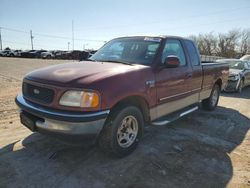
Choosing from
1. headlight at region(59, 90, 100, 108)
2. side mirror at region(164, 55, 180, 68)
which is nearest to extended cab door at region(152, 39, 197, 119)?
side mirror at region(164, 55, 180, 68)

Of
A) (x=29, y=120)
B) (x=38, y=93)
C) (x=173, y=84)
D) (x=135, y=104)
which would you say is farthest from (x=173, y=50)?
(x=29, y=120)

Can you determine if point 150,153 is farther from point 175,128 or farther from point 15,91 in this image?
point 15,91

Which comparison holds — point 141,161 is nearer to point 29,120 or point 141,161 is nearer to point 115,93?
point 115,93

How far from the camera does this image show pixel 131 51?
15.0ft

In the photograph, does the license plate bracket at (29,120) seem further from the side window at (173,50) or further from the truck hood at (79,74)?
the side window at (173,50)

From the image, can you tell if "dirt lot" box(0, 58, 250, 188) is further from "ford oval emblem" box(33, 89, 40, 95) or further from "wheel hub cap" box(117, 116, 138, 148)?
"ford oval emblem" box(33, 89, 40, 95)

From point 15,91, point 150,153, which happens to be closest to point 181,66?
point 150,153

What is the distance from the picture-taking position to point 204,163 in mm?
3803

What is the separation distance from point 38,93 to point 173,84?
2.41 metres

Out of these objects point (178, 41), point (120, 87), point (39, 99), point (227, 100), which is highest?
point (178, 41)

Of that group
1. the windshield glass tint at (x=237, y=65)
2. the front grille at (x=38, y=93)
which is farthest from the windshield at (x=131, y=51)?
the windshield glass tint at (x=237, y=65)

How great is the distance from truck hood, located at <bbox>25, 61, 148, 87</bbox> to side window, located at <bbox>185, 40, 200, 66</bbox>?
1.93 m

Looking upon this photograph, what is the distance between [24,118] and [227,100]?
7383 mm

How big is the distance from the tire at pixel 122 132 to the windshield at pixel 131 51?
1.00m
